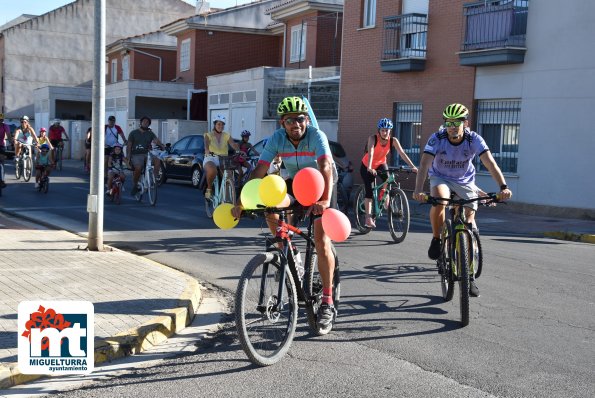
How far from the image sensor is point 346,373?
212 inches

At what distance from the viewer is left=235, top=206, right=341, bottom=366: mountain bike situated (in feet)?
17.6

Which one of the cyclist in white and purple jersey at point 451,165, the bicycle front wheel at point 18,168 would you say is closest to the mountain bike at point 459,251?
the cyclist in white and purple jersey at point 451,165

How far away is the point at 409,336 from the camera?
6383mm

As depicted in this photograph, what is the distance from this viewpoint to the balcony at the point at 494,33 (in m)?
19.4

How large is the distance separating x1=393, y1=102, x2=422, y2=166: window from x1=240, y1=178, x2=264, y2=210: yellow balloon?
17472mm

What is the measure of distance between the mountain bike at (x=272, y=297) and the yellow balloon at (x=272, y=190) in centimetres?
7

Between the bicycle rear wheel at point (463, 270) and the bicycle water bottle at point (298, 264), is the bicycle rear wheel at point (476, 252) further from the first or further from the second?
the bicycle water bottle at point (298, 264)

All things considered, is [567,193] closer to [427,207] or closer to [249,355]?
[427,207]

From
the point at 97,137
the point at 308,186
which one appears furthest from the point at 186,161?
the point at 308,186

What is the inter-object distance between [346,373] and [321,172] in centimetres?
155

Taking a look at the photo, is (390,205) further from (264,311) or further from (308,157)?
(264,311)

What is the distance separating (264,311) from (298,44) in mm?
29720

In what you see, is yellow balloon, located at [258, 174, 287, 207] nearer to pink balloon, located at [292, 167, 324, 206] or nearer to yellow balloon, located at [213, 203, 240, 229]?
pink balloon, located at [292, 167, 324, 206]

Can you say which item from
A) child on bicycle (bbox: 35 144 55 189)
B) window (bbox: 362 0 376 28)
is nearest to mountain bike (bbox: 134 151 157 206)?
child on bicycle (bbox: 35 144 55 189)
